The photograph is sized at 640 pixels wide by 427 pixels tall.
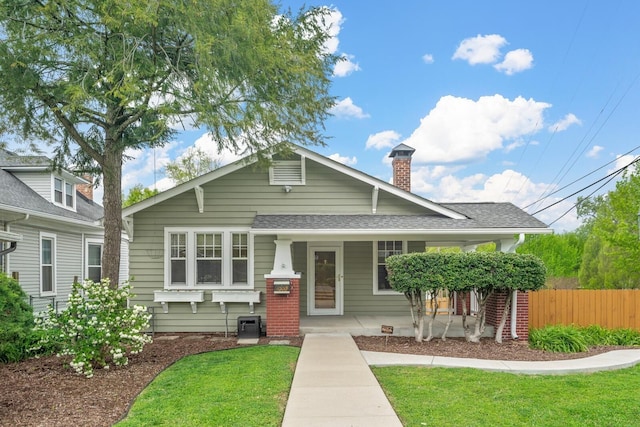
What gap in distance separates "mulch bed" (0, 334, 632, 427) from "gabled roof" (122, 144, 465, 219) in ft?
9.49

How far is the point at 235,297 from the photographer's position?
1077cm

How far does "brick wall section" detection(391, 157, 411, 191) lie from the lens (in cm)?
1270

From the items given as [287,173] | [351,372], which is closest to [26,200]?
[287,173]

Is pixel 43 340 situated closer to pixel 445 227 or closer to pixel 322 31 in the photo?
pixel 322 31

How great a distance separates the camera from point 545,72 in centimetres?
2022

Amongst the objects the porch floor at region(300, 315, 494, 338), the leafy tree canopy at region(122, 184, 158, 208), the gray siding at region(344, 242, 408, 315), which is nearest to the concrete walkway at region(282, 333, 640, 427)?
the porch floor at region(300, 315, 494, 338)

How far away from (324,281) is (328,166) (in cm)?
311

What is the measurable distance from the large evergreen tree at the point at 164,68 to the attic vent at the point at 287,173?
2669 millimetres

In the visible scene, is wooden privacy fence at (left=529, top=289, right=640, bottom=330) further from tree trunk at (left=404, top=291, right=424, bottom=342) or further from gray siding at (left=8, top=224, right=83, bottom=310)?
gray siding at (left=8, top=224, right=83, bottom=310)

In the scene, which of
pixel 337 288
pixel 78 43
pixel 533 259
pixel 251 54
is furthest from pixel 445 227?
pixel 78 43

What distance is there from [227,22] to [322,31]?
85.8 inches

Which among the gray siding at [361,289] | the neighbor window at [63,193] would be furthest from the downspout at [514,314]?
the neighbor window at [63,193]

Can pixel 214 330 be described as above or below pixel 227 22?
below

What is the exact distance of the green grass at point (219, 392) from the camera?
16.2 ft
